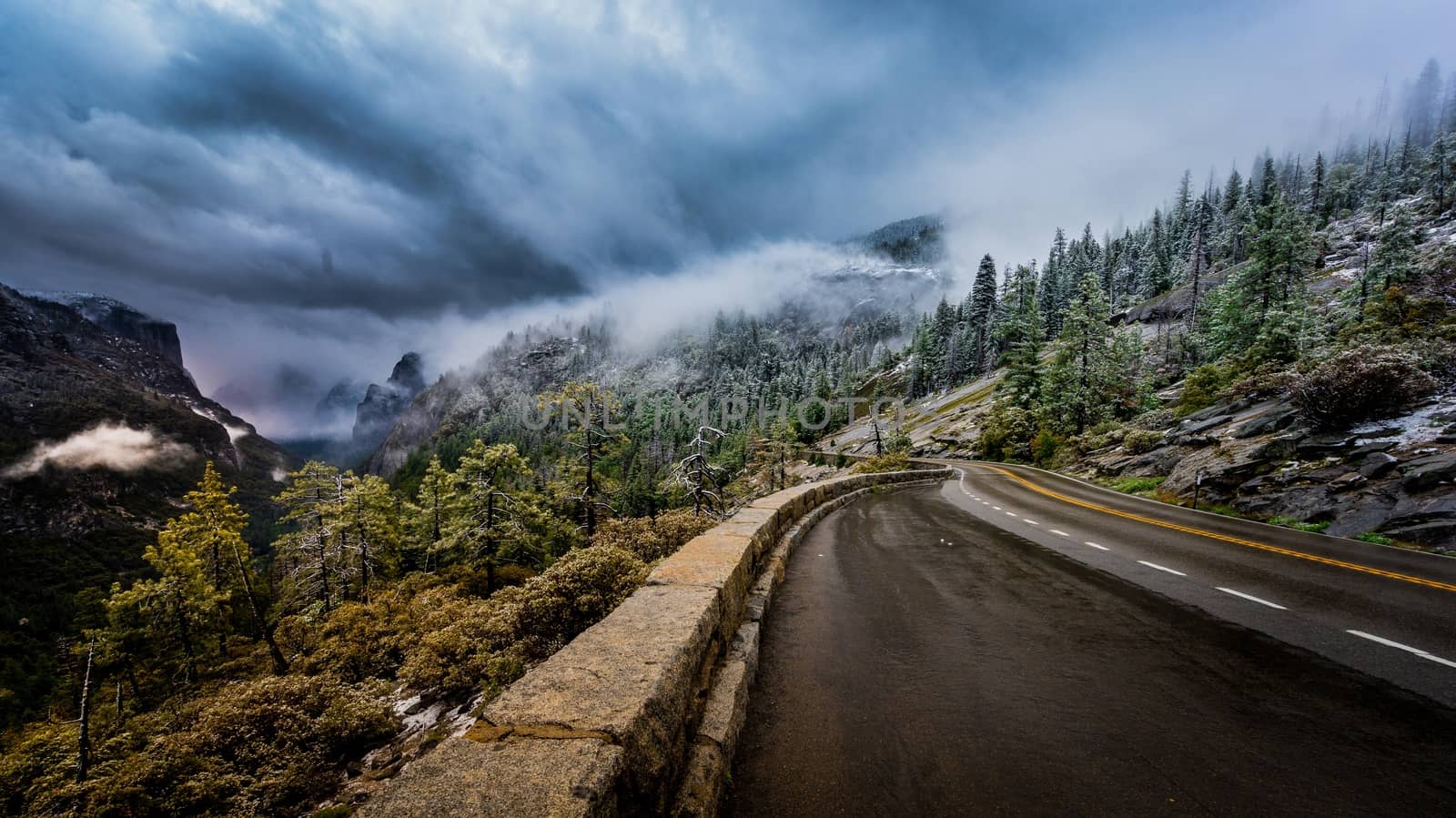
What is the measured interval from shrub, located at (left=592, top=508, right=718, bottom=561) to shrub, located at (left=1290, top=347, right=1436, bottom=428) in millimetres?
17780

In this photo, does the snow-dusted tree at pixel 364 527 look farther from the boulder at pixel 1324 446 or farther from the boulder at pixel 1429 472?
the boulder at pixel 1324 446

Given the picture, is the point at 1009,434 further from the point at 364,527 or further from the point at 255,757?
the point at 255,757

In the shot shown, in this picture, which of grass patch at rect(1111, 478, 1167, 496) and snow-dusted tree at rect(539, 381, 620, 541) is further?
grass patch at rect(1111, 478, 1167, 496)

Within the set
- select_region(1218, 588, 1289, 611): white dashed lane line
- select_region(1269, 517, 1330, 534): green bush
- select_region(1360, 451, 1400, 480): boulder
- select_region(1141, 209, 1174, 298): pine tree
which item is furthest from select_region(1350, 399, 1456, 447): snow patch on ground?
select_region(1141, 209, 1174, 298): pine tree

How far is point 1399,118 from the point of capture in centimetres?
13275

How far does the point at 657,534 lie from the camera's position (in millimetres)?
8008

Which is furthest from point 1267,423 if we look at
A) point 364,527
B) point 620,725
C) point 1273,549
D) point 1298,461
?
point 364,527

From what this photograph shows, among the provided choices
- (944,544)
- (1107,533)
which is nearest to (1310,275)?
(1107,533)

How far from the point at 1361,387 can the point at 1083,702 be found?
1765 cm

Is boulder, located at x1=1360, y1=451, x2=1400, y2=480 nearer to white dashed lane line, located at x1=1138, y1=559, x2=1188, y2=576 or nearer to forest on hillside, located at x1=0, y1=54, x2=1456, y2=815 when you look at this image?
forest on hillside, located at x1=0, y1=54, x2=1456, y2=815

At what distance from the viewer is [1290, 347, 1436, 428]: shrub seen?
43.0ft

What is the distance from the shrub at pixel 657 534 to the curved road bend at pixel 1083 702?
1.80 metres

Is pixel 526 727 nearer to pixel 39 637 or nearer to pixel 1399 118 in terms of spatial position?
pixel 39 637

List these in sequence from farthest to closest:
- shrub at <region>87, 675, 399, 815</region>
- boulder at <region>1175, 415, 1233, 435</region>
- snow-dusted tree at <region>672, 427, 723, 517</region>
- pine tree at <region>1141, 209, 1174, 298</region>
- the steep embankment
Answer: pine tree at <region>1141, 209, 1174, 298</region>, boulder at <region>1175, 415, 1233, 435</region>, snow-dusted tree at <region>672, 427, 723, 517</region>, the steep embankment, shrub at <region>87, 675, 399, 815</region>
